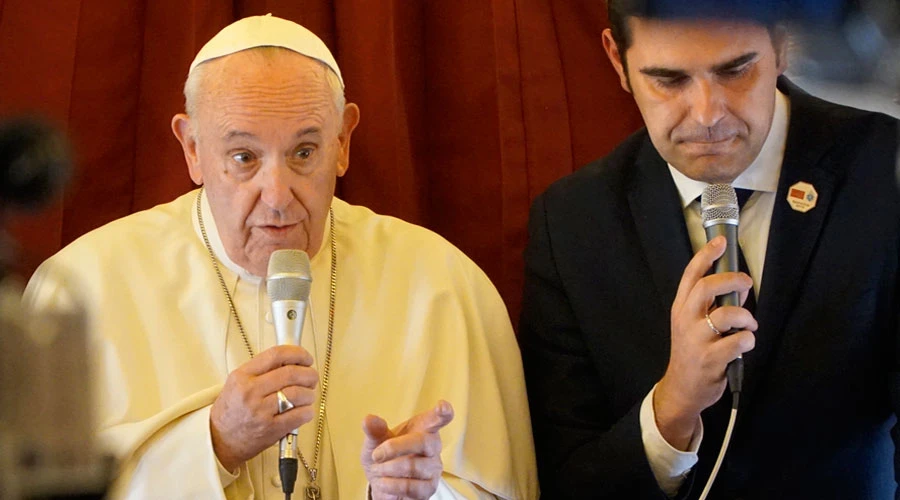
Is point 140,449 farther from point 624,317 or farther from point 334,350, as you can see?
point 624,317

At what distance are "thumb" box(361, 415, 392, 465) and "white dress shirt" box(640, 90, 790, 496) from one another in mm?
639

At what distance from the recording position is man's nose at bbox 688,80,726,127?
2805mm

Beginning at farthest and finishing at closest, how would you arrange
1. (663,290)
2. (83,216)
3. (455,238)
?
(455,238), (83,216), (663,290)

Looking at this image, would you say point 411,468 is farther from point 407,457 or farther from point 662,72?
point 662,72

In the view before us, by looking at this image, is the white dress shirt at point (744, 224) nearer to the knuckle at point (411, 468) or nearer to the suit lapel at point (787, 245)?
the suit lapel at point (787, 245)

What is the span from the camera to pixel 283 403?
2467 millimetres

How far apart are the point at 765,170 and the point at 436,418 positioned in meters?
1.08

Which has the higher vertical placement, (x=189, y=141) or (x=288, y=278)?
(x=189, y=141)

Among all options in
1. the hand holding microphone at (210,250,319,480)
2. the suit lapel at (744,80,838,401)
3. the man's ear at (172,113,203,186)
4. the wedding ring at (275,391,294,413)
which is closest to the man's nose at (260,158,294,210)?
the man's ear at (172,113,203,186)

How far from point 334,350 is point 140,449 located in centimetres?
58

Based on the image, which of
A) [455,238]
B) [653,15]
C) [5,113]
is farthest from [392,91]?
[5,113]

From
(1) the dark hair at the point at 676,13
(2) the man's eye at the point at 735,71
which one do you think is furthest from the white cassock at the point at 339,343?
(2) the man's eye at the point at 735,71

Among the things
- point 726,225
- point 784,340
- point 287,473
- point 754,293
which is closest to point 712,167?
point 754,293

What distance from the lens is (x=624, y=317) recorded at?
10.1ft
